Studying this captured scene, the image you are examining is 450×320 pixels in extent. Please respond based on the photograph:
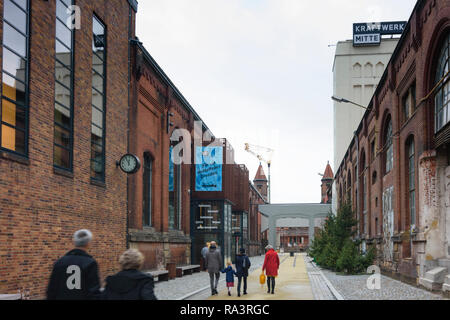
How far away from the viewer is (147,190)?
24219 mm

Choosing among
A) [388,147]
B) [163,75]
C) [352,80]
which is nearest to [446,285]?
[388,147]

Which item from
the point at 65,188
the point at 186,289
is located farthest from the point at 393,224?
the point at 65,188

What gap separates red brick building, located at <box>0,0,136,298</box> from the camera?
11.5 m

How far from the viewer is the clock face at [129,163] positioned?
1808cm

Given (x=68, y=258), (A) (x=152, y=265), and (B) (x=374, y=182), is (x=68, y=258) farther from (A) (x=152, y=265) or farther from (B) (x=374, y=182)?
(B) (x=374, y=182)

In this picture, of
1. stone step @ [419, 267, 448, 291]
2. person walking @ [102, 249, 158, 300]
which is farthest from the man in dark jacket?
stone step @ [419, 267, 448, 291]

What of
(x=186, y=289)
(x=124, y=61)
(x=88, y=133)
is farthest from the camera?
(x=124, y=61)

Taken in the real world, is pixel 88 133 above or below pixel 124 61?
below

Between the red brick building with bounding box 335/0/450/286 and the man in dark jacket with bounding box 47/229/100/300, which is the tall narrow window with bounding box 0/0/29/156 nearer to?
the man in dark jacket with bounding box 47/229/100/300

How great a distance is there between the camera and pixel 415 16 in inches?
731

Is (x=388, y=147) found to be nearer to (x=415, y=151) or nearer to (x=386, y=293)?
(x=415, y=151)

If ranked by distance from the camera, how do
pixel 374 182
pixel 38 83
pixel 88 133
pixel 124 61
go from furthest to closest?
pixel 374 182, pixel 124 61, pixel 88 133, pixel 38 83
